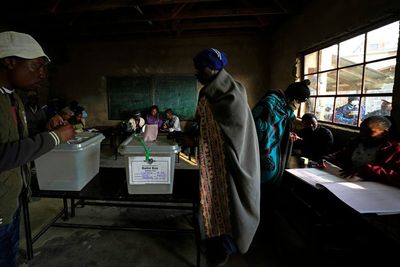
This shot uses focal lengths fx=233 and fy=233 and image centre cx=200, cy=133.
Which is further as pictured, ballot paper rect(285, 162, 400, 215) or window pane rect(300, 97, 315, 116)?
window pane rect(300, 97, 315, 116)

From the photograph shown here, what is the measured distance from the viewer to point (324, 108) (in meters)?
3.31

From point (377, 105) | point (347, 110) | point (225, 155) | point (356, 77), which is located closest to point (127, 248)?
point (225, 155)

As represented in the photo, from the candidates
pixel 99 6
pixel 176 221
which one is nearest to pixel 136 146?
pixel 176 221

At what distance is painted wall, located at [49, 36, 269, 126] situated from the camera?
220 inches

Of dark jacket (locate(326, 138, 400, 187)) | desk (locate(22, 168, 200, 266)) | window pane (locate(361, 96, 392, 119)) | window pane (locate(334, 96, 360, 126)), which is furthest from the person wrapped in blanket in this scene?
window pane (locate(334, 96, 360, 126))

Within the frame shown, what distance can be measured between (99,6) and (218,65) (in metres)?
3.19

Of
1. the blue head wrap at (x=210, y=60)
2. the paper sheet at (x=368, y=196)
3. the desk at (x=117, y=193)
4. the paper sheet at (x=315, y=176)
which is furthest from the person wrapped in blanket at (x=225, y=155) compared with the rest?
the paper sheet at (x=368, y=196)

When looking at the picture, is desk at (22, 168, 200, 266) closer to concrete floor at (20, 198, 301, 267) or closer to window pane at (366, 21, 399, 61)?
concrete floor at (20, 198, 301, 267)

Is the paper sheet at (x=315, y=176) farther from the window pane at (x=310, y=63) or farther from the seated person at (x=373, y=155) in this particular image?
the window pane at (x=310, y=63)

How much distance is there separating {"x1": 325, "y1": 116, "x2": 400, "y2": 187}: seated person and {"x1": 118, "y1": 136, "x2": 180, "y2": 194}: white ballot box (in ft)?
3.54

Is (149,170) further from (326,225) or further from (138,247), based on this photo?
(326,225)

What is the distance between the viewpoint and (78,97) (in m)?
6.10

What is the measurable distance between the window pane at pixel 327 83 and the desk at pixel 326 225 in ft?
5.16

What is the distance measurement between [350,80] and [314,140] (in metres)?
0.81
